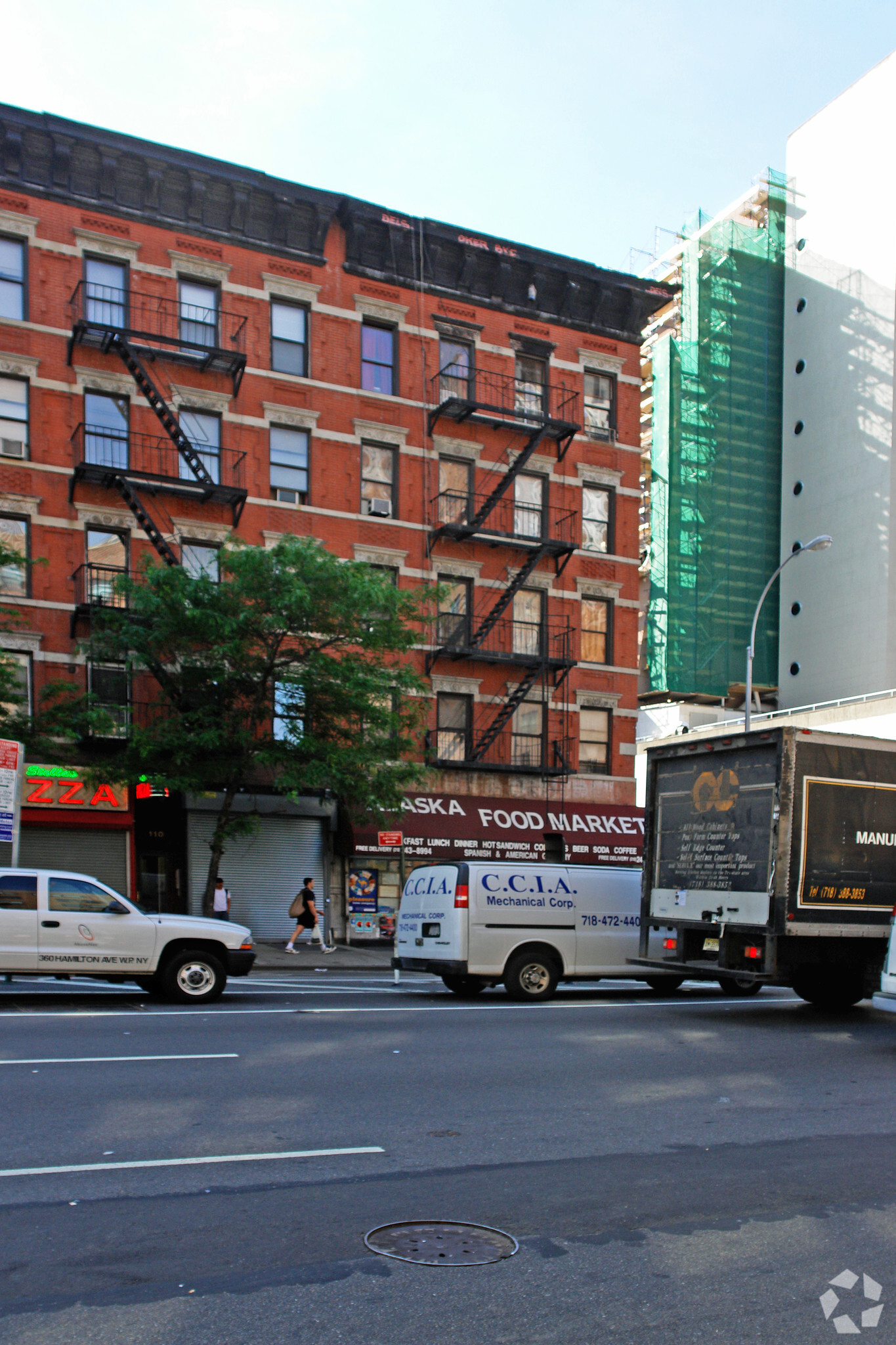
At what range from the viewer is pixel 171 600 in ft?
72.6

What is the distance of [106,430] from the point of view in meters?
26.2

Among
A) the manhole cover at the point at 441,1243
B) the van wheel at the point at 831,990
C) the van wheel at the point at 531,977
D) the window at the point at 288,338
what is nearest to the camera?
the manhole cover at the point at 441,1243

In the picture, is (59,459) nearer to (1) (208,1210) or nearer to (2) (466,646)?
(2) (466,646)

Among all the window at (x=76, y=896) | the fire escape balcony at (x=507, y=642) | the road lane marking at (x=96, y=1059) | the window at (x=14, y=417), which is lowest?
the road lane marking at (x=96, y=1059)

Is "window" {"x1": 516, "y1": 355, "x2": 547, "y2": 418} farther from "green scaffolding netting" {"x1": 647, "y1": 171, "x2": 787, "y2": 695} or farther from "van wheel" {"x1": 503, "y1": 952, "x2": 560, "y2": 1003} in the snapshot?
"green scaffolding netting" {"x1": 647, "y1": 171, "x2": 787, "y2": 695}

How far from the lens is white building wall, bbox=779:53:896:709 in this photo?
50062 millimetres

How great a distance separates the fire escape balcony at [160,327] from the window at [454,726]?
916 cm

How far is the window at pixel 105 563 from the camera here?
2523cm

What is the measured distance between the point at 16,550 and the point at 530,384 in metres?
13.9

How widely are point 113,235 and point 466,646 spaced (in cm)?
1250

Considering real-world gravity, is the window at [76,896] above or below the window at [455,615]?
below

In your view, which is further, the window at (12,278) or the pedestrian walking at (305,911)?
the window at (12,278)

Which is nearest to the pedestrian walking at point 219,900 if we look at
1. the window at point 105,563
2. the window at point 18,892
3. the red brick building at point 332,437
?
the red brick building at point 332,437

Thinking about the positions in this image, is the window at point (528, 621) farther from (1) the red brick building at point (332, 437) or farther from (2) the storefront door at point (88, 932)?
(2) the storefront door at point (88, 932)
